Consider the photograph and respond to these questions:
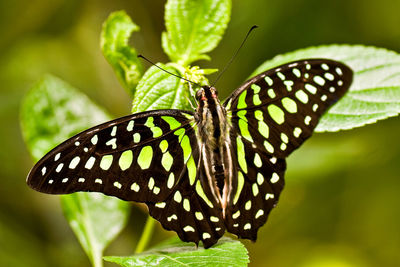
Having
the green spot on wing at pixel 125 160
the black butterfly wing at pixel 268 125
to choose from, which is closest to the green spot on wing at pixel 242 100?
the black butterfly wing at pixel 268 125

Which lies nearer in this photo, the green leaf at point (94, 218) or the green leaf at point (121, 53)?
the green leaf at point (121, 53)

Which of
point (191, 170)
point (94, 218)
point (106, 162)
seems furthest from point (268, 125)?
point (94, 218)

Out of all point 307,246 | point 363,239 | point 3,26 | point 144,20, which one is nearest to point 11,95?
point 3,26

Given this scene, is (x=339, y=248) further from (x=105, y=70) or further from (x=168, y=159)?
(x=105, y=70)

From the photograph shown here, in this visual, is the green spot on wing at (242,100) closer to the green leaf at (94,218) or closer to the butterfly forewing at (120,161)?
the butterfly forewing at (120,161)

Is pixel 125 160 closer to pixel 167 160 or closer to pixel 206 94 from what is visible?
pixel 167 160

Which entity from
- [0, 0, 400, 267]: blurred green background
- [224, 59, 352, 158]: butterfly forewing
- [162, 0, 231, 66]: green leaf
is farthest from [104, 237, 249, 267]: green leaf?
[0, 0, 400, 267]: blurred green background

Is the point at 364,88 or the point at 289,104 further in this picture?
the point at 364,88
